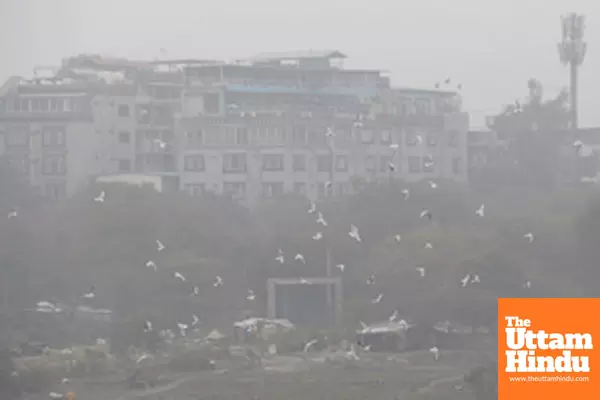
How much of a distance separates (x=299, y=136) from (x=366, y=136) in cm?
44

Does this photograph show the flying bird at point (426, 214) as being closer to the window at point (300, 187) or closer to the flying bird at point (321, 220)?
the flying bird at point (321, 220)

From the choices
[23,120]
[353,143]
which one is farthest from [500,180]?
[23,120]

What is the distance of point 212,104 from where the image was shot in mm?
9461

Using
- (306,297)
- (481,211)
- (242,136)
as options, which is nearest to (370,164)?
(242,136)

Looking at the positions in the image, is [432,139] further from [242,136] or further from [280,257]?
[280,257]

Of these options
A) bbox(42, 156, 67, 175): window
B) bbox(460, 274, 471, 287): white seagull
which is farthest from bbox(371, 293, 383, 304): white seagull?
bbox(42, 156, 67, 175): window

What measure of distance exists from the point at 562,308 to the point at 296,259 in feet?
6.40

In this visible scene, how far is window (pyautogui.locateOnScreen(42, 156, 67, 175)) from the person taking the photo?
31.0 ft

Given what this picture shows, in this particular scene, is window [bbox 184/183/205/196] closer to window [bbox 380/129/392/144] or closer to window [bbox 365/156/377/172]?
window [bbox 365/156/377/172]

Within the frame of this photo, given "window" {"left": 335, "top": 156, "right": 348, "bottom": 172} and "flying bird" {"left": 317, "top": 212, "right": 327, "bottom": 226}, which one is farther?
"window" {"left": 335, "top": 156, "right": 348, "bottom": 172}

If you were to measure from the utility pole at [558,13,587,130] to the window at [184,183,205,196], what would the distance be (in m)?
2.42

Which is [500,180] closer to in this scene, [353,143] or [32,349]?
[353,143]

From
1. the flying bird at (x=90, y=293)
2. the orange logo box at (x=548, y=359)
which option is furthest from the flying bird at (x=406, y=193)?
the orange logo box at (x=548, y=359)

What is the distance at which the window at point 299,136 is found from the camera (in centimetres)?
943
